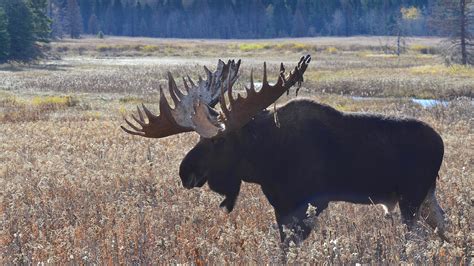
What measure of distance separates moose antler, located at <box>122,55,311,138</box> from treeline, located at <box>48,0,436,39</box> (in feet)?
496

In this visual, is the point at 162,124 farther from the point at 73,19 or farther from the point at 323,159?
the point at 73,19

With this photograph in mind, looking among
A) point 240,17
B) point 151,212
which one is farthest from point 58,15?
point 151,212

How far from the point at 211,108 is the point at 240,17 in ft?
510

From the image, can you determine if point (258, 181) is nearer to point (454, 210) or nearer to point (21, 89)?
point (454, 210)

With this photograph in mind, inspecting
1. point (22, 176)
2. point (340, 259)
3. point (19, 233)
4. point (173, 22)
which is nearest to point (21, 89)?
point (22, 176)

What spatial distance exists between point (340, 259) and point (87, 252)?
7.02 feet

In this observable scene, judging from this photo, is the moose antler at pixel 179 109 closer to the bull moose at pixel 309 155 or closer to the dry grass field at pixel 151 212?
the bull moose at pixel 309 155

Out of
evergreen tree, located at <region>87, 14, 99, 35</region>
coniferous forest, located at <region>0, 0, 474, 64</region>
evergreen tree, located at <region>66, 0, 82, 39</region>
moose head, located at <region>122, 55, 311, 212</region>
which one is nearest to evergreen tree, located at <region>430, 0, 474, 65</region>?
moose head, located at <region>122, 55, 311, 212</region>

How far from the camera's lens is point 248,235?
7.06m

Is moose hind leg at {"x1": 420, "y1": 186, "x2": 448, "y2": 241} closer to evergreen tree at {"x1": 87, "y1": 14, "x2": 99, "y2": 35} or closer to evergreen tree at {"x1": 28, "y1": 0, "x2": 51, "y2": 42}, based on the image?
evergreen tree at {"x1": 28, "y1": 0, "x2": 51, "y2": 42}

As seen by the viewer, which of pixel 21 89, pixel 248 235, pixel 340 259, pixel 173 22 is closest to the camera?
pixel 340 259

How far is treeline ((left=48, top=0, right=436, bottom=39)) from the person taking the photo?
159875 mm

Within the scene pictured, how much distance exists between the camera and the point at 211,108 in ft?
26.3

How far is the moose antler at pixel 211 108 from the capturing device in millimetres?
7430
